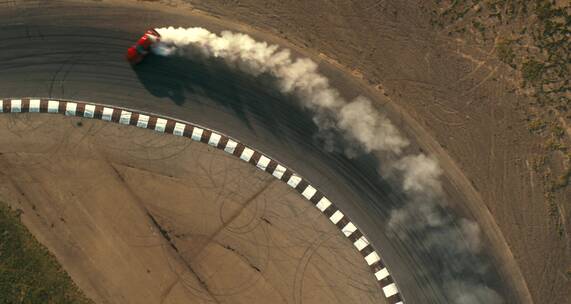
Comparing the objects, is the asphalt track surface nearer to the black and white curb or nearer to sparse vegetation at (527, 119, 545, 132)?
the black and white curb

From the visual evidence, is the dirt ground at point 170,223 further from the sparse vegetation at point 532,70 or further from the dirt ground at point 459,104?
the sparse vegetation at point 532,70

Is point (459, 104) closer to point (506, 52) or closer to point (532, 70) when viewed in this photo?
point (506, 52)

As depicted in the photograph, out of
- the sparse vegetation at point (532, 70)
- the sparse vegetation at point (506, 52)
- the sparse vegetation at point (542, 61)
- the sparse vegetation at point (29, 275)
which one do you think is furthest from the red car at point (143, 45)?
the sparse vegetation at point (532, 70)

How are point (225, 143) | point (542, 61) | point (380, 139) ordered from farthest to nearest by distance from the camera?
point (225, 143)
point (380, 139)
point (542, 61)

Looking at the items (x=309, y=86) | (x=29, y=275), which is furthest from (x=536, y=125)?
(x=29, y=275)

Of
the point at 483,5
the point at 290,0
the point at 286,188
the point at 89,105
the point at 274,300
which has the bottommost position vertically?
the point at 274,300

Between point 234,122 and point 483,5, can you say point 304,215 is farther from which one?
point 483,5

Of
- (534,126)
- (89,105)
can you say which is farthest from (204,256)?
(534,126)
